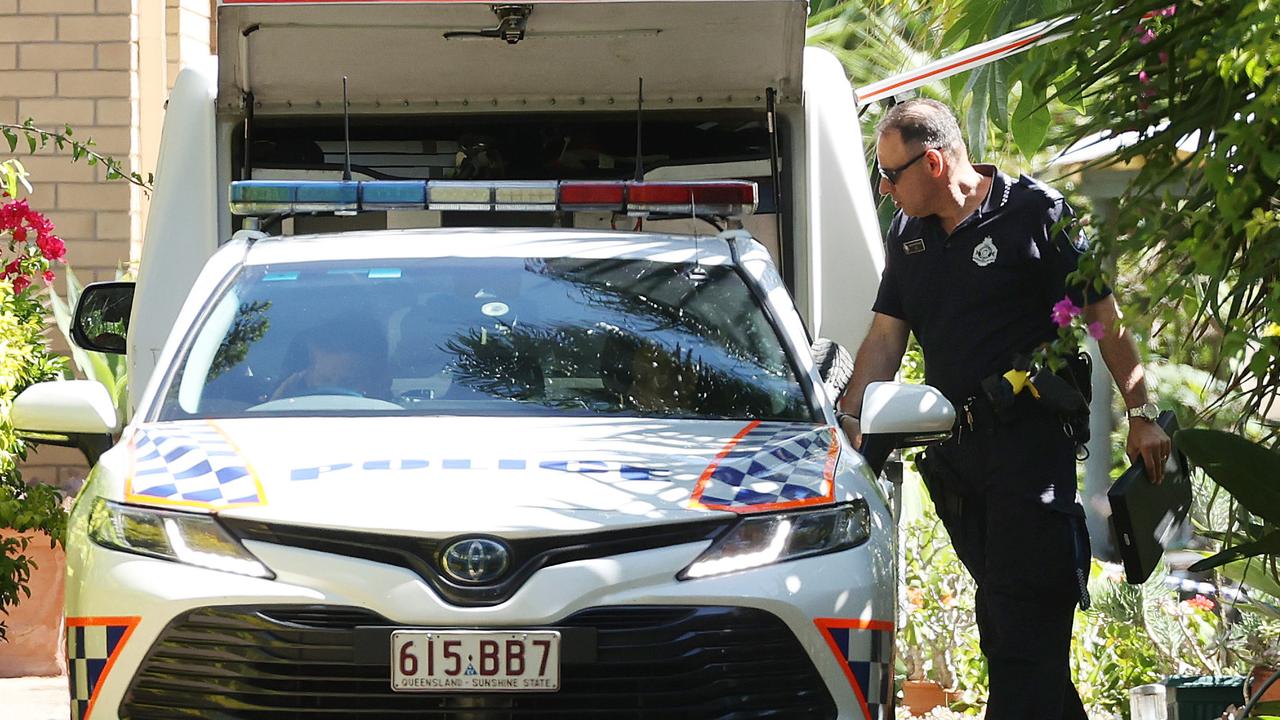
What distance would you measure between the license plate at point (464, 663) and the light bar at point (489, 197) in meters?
1.93

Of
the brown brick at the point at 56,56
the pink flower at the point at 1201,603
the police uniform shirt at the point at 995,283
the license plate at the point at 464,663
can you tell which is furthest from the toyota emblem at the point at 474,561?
the brown brick at the point at 56,56

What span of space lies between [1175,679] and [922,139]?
178cm

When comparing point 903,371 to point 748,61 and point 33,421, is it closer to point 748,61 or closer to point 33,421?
point 748,61

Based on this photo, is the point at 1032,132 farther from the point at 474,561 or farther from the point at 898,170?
the point at 474,561

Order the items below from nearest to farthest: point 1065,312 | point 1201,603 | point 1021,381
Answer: point 1065,312 < point 1021,381 < point 1201,603

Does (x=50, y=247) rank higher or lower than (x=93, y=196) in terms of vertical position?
lower

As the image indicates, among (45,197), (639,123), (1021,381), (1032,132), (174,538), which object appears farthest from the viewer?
(45,197)

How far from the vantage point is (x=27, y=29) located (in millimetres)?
9617

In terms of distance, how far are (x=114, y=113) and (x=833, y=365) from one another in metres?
5.34

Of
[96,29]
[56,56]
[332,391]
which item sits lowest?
[332,391]

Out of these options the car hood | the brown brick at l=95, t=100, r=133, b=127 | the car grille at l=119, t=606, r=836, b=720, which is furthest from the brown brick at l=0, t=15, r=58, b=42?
the car grille at l=119, t=606, r=836, b=720

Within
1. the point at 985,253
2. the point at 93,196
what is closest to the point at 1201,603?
the point at 985,253

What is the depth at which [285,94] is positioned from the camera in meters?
6.39

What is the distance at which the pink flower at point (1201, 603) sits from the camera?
22.2ft
